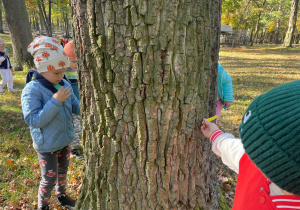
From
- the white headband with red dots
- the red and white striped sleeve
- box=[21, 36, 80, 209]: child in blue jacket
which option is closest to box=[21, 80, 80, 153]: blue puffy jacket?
box=[21, 36, 80, 209]: child in blue jacket

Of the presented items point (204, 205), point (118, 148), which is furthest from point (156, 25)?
point (204, 205)

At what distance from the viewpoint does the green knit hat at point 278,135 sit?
0.95m

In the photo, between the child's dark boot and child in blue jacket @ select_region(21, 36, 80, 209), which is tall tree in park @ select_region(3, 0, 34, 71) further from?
the child's dark boot

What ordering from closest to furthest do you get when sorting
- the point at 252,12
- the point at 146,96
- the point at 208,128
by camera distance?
1. the point at 146,96
2. the point at 208,128
3. the point at 252,12

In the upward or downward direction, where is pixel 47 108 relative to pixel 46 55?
downward

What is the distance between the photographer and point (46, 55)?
7.25 feet

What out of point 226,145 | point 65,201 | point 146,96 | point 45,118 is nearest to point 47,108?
point 45,118

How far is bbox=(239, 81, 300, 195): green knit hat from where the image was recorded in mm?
952

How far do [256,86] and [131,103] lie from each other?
7.70m

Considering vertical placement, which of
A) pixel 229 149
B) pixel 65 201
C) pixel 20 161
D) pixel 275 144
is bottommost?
pixel 65 201

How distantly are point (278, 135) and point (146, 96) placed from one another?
84 cm

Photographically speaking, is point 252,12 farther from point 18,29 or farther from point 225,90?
point 225,90

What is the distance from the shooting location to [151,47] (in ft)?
4.65

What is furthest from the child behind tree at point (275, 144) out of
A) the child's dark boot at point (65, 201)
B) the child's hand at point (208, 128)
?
the child's dark boot at point (65, 201)
